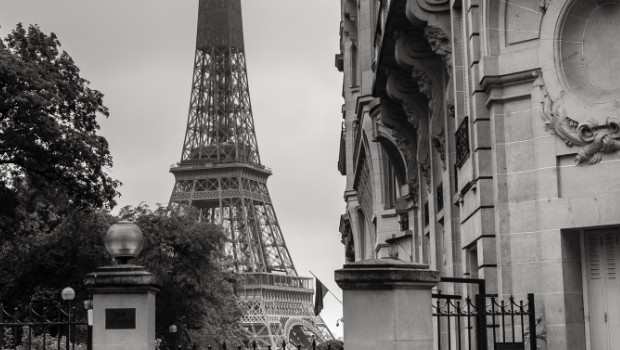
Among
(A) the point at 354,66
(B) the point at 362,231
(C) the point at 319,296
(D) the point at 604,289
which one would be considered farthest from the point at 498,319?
(C) the point at 319,296

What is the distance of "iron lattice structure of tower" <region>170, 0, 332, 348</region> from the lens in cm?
14112

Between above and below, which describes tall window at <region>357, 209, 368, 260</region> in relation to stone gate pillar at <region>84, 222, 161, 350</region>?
above

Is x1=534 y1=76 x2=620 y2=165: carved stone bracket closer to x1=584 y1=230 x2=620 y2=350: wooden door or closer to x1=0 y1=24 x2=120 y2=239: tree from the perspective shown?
x1=584 y1=230 x2=620 y2=350: wooden door

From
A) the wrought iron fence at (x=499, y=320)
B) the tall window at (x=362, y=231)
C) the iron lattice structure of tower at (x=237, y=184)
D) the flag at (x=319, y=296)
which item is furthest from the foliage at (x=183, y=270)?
the iron lattice structure of tower at (x=237, y=184)

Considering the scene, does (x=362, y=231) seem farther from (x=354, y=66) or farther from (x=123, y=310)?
(x=123, y=310)

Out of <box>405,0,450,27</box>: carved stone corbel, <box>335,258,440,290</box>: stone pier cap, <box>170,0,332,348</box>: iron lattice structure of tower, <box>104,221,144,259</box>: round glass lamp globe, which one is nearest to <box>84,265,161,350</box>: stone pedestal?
<box>104,221,144,259</box>: round glass lamp globe

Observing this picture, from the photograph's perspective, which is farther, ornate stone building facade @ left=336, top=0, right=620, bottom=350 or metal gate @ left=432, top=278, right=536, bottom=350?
ornate stone building facade @ left=336, top=0, right=620, bottom=350

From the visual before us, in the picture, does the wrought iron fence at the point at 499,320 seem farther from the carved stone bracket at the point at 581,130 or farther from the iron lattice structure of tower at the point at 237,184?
the iron lattice structure of tower at the point at 237,184

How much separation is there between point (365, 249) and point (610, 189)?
127 feet

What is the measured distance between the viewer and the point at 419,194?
32281 mm

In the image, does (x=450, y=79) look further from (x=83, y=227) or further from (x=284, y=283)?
(x=284, y=283)

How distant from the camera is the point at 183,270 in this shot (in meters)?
61.8

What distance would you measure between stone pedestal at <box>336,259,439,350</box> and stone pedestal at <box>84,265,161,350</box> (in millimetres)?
3001

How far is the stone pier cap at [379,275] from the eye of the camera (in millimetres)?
15094
